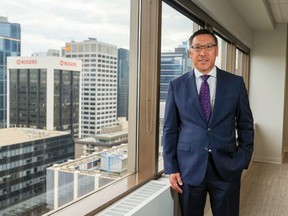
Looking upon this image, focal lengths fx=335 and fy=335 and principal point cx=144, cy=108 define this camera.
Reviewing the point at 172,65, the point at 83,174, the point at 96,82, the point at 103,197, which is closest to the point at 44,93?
the point at 96,82

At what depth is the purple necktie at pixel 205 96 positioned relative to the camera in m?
1.85

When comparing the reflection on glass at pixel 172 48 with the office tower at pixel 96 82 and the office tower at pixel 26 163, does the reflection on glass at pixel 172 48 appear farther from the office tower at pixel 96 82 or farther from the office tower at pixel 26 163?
the office tower at pixel 26 163

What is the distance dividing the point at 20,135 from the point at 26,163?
0.43 ft

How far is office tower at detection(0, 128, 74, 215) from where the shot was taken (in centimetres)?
132

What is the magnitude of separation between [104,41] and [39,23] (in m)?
0.56

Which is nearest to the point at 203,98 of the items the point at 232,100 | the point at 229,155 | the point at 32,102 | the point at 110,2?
the point at 232,100

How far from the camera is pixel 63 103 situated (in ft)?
5.41

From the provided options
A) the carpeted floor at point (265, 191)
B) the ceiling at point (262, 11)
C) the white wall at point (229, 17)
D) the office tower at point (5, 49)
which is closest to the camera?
the office tower at point (5, 49)

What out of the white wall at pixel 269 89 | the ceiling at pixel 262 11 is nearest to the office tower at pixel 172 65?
the ceiling at pixel 262 11

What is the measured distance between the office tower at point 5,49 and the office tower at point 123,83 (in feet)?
2.96

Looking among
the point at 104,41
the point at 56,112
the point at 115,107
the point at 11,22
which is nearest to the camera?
the point at 11,22

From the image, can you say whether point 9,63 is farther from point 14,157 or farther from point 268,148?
point 268,148

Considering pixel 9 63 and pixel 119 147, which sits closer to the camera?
pixel 9 63

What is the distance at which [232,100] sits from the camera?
184 centimetres
